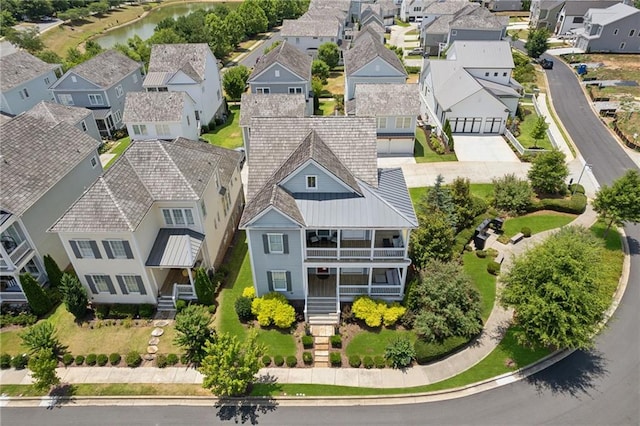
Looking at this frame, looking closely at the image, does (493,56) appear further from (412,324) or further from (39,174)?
(39,174)

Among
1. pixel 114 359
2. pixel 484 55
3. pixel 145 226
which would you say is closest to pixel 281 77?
pixel 484 55

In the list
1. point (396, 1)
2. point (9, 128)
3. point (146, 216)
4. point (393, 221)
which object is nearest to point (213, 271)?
point (146, 216)

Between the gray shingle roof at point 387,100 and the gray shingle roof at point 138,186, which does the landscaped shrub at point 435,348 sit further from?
the gray shingle roof at point 387,100

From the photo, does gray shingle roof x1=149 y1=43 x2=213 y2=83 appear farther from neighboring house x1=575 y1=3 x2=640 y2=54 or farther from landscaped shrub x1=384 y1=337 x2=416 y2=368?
neighboring house x1=575 y1=3 x2=640 y2=54

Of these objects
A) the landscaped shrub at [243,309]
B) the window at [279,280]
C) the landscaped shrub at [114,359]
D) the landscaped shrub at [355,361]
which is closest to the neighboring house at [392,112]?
the window at [279,280]

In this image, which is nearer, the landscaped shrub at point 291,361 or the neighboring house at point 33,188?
the landscaped shrub at point 291,361

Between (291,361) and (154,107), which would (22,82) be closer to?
(154,107)

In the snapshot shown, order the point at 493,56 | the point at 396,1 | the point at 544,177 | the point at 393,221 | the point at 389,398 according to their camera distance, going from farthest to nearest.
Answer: the point at 396,1 → the point at 493,56 → the point at 544,177 → the point at 393,221 → the point at 389,398
